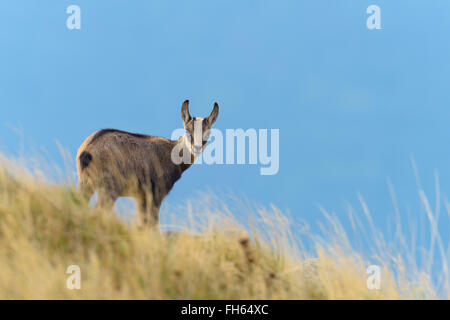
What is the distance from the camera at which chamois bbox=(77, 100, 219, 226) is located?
30.8 ft

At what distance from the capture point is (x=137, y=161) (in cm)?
1045

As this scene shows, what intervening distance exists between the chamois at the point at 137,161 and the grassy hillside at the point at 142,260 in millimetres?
2350

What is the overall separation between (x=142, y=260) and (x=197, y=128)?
5.90 meters

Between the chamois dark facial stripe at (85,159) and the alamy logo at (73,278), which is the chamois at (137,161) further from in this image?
the alamy logo at (73,278)

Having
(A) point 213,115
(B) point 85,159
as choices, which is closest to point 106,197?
(B) point 85,159

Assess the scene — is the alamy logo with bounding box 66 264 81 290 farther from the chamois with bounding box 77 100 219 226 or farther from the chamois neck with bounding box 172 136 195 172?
the chamois neck with bounding box 172 136 195 172

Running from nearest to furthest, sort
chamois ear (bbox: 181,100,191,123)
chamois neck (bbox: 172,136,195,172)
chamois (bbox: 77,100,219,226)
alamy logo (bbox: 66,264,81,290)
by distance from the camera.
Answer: alamy logo (bbox: 66,264,81,290) < chamois (bbox: 77,100,219,226) < chamois ear (bbox: 181,100,191,123) < chamois neck (bbox: 172,136,195,172)

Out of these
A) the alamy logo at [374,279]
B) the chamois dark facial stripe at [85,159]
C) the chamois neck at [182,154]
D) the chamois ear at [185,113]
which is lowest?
the alamy logo at [374,279]

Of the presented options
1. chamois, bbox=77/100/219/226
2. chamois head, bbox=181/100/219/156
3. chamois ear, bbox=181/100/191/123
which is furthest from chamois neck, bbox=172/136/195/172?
chamois ear, bbox=181/100/191/123

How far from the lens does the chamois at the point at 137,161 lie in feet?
30.8

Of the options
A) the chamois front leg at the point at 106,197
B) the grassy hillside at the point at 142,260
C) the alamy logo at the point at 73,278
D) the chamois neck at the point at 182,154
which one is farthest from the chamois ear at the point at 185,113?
the alamy logo at the point at 73,278
